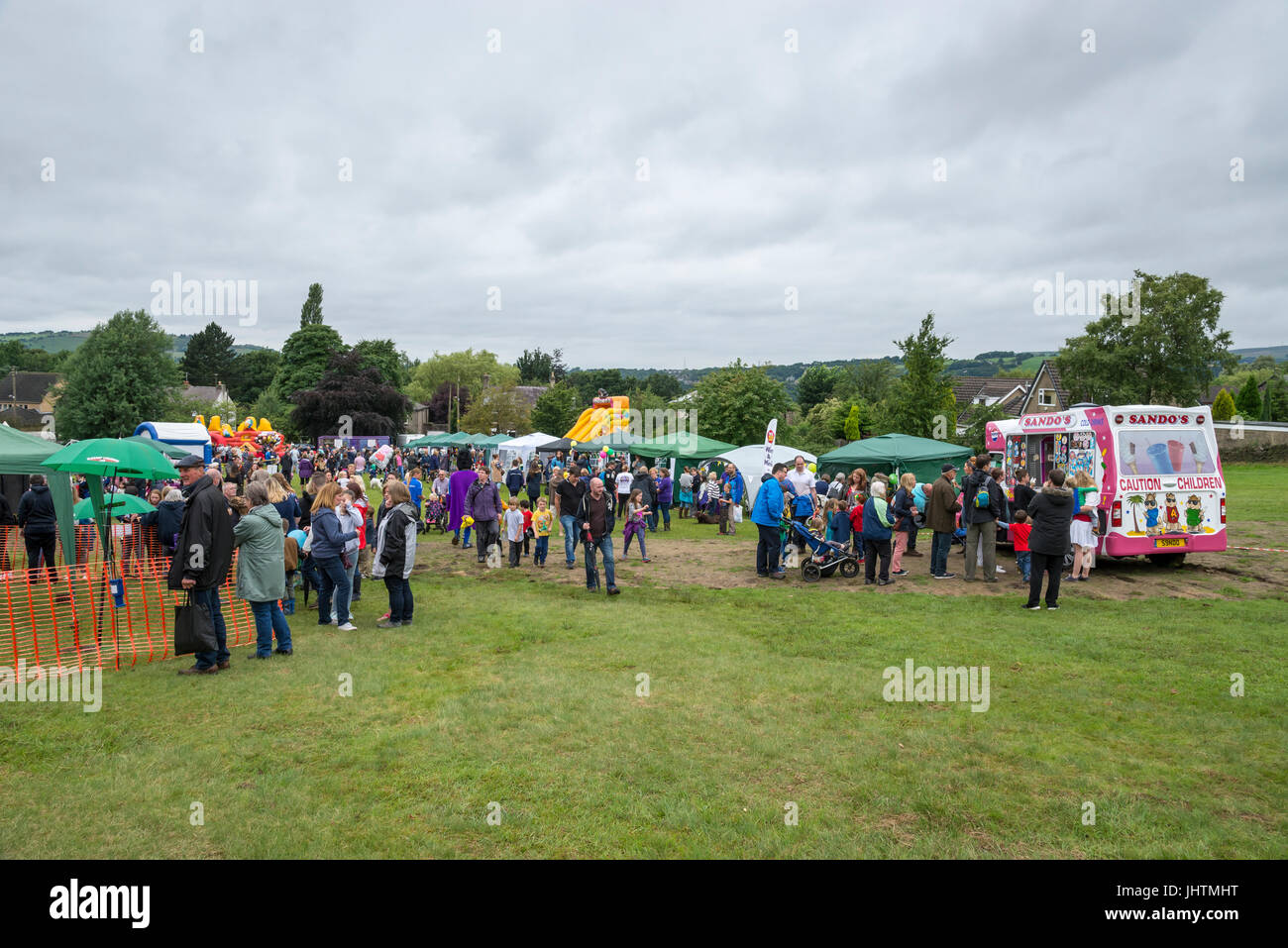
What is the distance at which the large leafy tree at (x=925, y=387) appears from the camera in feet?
81.7

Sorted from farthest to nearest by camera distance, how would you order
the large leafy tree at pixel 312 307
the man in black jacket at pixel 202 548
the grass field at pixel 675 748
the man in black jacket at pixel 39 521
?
the large leafy tree at pixel 312 307 < the man in black jacket at pixel 39 521 < the man in black jacket at pixel 202 548 < the grass field at pixel 675 748

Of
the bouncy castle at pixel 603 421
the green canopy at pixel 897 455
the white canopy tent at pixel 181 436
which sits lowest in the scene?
the green canopy at pixel 897 455

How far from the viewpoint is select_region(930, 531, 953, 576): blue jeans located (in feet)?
36.6

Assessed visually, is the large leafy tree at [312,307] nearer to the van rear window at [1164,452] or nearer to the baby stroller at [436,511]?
the baby stroller at [436,511]

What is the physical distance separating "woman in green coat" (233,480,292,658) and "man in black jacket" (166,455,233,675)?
245 millimetres

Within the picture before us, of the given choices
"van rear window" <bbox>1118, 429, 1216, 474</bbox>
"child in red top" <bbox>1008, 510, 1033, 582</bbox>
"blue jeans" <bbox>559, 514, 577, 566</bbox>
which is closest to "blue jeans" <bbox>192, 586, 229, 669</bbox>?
"blue jeans" <bbox>559, 514, 577, 566</bbox>

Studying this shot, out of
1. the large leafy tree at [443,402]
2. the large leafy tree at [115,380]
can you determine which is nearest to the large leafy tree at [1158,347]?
the large leafy tree at [115,380]

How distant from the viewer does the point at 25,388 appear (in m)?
101

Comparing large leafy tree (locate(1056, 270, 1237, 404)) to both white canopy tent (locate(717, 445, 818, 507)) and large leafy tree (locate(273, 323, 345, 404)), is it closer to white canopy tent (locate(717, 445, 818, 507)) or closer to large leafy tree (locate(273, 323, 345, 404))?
white canopy tent (locate(717, 445, 818, 507))

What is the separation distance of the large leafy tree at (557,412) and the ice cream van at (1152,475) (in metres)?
51.1

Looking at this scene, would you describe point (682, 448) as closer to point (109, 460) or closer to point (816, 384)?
point (109, 460)

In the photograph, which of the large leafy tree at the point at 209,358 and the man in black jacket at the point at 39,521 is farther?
the large leafy tree at the point at 209,358

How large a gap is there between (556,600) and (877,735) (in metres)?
5.72

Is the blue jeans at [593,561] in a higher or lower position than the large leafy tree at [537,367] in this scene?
lower
